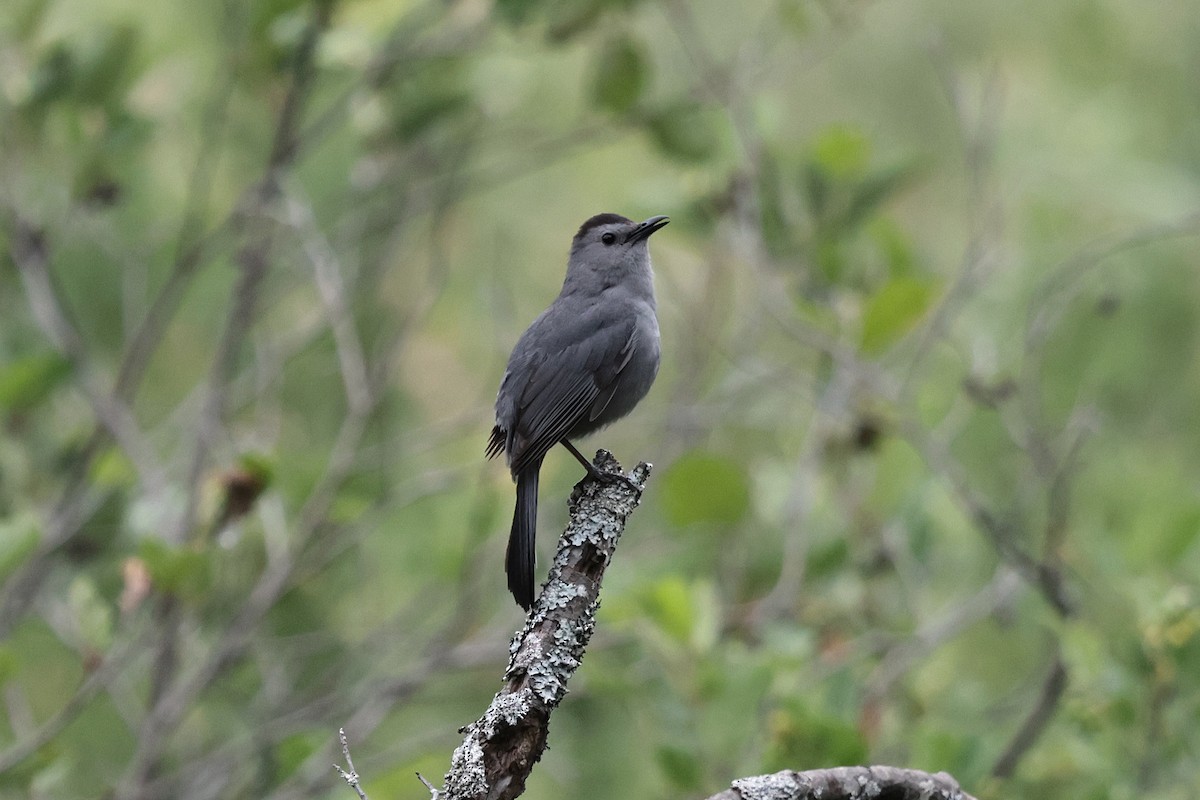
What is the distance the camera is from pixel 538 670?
7.98 feet

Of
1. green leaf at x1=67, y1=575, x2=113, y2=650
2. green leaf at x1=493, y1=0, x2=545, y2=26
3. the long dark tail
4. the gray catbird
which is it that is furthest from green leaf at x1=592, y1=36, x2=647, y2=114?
green leaf at x1=67, y1=575, x2=113, y2=650

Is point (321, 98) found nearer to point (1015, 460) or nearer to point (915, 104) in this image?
point (1015, 460)

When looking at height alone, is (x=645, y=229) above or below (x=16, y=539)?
above

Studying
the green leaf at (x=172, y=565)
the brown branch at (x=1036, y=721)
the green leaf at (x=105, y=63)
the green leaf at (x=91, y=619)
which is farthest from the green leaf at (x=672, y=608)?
the green leaf at (x=105, y=63)

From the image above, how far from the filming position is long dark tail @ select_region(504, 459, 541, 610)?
3.31 m

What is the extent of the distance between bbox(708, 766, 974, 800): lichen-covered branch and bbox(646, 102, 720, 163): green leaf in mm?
3436

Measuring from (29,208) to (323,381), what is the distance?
2285 mm

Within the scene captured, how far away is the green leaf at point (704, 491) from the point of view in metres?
5.19

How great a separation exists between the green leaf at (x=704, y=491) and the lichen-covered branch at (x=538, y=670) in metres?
2.31

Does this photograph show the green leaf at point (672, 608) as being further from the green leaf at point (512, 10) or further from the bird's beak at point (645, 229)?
the green leaf at point (512, 10)

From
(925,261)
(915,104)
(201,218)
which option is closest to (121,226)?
(201,218)

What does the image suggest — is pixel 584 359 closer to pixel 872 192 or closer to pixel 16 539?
pixel 16 539

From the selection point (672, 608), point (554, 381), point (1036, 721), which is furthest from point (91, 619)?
Result: point (1036, 721)

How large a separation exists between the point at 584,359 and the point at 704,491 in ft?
3.27
